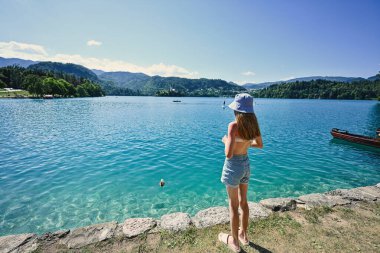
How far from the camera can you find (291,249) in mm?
5105

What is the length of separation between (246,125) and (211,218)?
373 cm

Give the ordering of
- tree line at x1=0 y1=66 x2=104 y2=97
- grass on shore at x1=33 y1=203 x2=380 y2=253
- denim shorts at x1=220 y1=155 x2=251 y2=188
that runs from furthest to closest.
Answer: tree line at x1=0 y1=66 x2=104 y2=97 < grass on shore at x1=33 y1=203 x2=380 y2=253 < denim shorts at x1=220 y1=155 x2=251 y2=188

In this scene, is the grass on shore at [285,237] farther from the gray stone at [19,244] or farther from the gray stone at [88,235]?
the gray stone at [19,244]

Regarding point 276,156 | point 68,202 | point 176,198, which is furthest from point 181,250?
point 276,156

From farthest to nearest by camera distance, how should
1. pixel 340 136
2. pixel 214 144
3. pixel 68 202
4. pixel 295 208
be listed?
pixel 340 136, pixel 214 144, pixel 68 202, pixel 295 208

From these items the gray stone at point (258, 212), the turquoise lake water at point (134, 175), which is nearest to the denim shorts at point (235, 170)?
the gray stone at point (258, 212)

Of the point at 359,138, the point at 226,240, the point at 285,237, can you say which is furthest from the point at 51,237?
the point at 359,138

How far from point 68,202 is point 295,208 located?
34.2 feet

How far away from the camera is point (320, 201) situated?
764 cm

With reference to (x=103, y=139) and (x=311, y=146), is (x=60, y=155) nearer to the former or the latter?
(x=103, y=139)

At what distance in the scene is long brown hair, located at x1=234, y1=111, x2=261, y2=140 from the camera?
14.1 feet

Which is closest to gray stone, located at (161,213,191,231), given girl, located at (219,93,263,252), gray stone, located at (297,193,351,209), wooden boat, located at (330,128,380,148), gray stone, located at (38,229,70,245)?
girl, located at (219,93,263,252)

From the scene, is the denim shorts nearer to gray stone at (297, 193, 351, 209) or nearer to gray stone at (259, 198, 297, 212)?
gray stone at (259, 198, 297, 212)

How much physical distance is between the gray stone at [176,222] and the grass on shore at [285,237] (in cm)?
23
